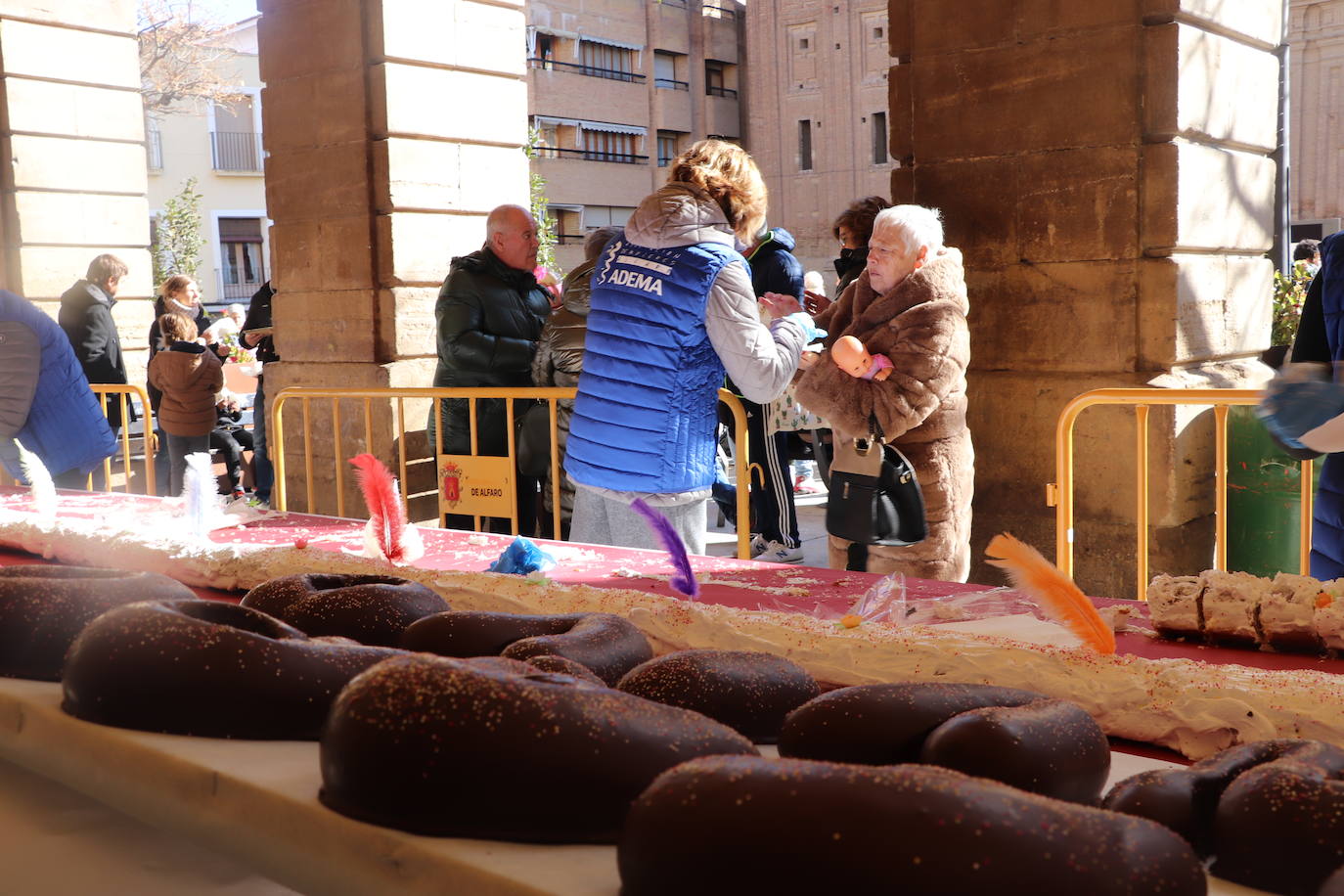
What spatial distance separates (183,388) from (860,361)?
5592 millimetres

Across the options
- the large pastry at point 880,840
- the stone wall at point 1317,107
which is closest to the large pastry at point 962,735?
the large pastry at point 880,840

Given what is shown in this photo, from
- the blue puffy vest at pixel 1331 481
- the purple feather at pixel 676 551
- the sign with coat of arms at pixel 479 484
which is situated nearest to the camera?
the purple feather at pixel 676 551

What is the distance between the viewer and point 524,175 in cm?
826

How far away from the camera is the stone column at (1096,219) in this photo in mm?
4914

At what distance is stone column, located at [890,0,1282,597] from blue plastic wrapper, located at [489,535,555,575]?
3.60m

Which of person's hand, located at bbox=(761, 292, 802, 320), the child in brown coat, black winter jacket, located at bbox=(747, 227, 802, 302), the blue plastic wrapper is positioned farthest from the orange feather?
the child in brown coat

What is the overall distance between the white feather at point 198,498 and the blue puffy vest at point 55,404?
272cm

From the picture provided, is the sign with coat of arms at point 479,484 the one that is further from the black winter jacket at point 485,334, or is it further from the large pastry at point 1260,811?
the large pastry at point 1260,811

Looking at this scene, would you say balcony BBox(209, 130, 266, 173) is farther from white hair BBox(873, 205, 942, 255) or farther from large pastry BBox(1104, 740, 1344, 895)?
large pastry BBox(1104, 740, 1344, 895)

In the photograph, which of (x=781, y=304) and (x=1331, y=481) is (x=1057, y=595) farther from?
(x=781, y=304)

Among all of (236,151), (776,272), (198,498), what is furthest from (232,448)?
(236,151)

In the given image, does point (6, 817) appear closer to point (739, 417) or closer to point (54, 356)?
point (739, 417)

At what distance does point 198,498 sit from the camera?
238 centimetres

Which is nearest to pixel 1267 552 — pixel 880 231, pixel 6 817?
pixel 880 231
